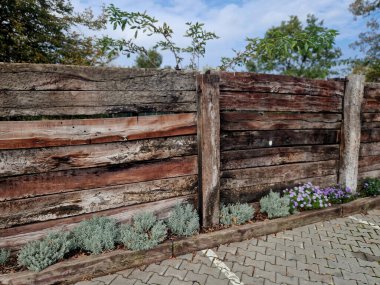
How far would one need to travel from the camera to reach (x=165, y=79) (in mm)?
3426

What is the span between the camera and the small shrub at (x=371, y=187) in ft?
17.3

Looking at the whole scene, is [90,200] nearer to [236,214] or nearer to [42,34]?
[236,214]

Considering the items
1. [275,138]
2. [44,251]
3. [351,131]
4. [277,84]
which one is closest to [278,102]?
[277,84]

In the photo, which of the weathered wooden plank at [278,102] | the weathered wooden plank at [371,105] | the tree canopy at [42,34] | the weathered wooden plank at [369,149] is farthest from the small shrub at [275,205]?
the tree canopy at [42,34]

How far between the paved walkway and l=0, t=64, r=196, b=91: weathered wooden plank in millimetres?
2349

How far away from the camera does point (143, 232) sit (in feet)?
10.7

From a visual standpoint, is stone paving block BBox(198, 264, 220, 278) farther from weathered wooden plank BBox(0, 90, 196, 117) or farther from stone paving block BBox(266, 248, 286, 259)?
weathered wooden plank BBox(0, 90, 196, 117)

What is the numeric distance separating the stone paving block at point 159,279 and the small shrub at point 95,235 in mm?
640

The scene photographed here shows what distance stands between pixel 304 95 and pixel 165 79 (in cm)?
274

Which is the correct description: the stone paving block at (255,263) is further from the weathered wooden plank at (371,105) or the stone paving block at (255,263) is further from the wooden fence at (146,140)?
the weathered wooden plank at (371,105)

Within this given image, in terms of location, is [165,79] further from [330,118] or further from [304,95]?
[330,118]

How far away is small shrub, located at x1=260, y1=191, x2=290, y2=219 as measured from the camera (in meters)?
4.15

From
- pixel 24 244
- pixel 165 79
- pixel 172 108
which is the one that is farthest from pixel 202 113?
pixel 24 244

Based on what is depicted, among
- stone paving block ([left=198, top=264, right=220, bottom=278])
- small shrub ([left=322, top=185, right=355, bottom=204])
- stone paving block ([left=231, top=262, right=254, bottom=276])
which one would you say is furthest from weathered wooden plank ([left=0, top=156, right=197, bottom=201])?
small shrub ([left=322, top=185, right=355, bottom=204])
